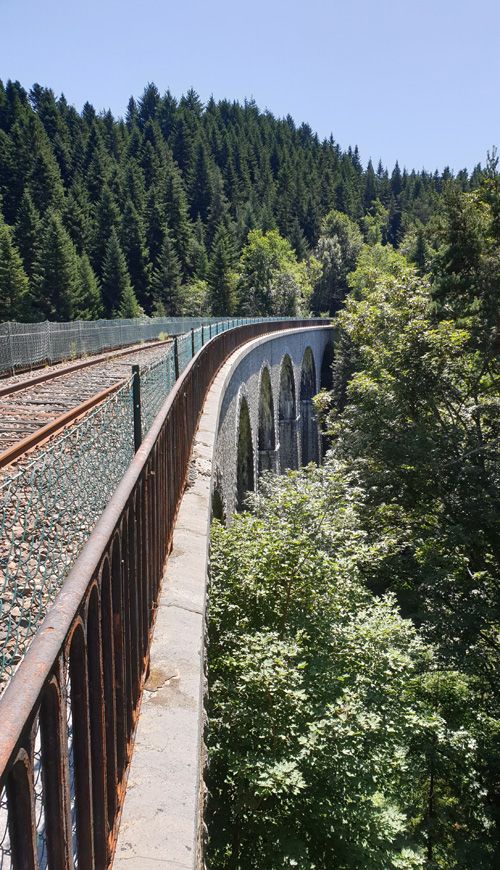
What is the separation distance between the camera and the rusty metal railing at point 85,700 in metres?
1.12

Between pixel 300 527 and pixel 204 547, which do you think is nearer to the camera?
pixel 204 547

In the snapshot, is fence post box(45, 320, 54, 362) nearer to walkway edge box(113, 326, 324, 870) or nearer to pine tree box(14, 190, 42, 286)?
walkway edge box(113, 326, 324, 870)


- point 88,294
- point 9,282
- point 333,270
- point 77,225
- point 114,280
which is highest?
point 77,225

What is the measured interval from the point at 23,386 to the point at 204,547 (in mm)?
8570

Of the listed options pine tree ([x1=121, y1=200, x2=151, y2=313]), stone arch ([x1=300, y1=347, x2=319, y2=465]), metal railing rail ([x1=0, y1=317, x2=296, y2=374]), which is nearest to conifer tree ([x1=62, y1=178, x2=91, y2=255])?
pine tree ([x1=121, y1=200, x2=151, y2=313])

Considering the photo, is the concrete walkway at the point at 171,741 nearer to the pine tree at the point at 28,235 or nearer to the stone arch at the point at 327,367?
the stone arch at the point at 327,367

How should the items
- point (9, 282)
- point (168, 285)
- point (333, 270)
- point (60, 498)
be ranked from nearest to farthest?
point (60, 498) < point (9, 282) < point (168, 285) < point (333, 270)

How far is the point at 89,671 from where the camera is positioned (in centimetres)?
185

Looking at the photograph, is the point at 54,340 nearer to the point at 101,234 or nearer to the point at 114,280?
the point at 114,280

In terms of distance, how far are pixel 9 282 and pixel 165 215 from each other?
132 ft

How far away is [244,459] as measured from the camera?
20453 mm

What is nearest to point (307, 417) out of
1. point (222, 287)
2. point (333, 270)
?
point (222, 287)

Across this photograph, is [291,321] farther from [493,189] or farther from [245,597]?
[245,597]

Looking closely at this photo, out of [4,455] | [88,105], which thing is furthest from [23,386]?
[88,105]
